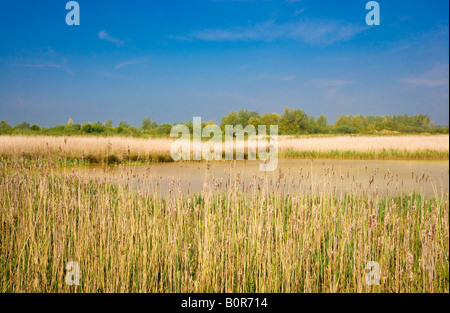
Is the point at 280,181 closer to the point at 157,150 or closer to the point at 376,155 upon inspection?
the point at 157,150

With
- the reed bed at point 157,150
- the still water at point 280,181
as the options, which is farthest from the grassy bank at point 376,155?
the still water at point 280,181

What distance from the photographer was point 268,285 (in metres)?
2.60

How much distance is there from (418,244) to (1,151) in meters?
14.4

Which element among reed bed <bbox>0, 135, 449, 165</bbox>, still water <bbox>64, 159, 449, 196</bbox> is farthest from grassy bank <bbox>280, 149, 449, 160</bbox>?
still water <bbox>64, 159, 449, 196</bbox>

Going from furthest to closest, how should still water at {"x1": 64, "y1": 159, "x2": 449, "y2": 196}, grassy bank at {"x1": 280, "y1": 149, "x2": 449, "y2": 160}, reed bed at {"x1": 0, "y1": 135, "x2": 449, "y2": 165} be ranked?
1. grassy bank at {"x1": 280, "y1": 149, "x2": 449, "y2": 160}
2. reed bed at {"x1": 0, "y1": 135, "x2": 449, "y2": 165}
3. still water at {"x1": 64, "y1": 159, "x2": 449, "y2": 196}

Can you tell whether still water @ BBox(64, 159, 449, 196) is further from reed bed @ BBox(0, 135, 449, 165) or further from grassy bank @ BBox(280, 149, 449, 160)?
reed bed @ BBox(0, 135, 449, 165)

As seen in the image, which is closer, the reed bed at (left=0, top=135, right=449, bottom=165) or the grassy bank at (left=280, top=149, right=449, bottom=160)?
the reed bed at (left=0, top=135, right=449, bottom=165)

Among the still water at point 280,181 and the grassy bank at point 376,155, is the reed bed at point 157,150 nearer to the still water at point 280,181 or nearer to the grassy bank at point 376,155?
the grassy bank at point 376,155

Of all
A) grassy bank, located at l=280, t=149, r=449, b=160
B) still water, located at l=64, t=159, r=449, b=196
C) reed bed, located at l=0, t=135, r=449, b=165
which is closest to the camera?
still water, located at l=64, t=159, r=449, b=196

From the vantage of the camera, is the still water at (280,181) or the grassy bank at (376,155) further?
the grassy bank at (376,155)

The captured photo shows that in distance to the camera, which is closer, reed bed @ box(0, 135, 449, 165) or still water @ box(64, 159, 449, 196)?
still water @ box(64, 159, 449, 196)

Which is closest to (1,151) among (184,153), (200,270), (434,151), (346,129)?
(184,153)

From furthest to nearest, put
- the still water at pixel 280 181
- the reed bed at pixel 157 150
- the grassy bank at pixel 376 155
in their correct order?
1. the grassy bank at pixel 376 155
2. the reed bed at pixel 157 150
3. the still water at pixel 280 181
